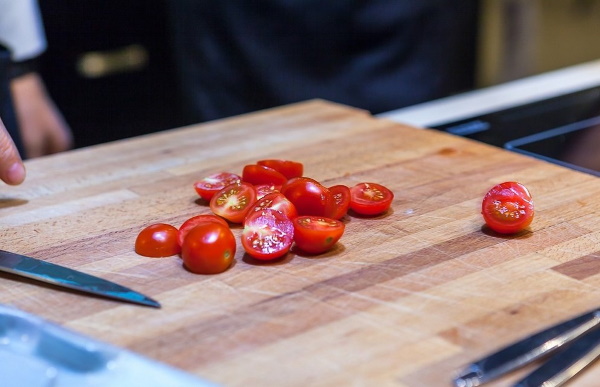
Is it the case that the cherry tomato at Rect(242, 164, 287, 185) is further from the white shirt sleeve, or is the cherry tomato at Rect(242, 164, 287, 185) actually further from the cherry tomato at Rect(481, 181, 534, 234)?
the white shirt sleeve

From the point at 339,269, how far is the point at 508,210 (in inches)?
9.7

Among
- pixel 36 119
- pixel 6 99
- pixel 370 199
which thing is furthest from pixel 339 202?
pixel 36 119

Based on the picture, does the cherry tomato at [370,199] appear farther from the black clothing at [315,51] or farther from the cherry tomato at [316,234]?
the black clothing at [315,51]

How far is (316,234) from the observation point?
109 centimetres

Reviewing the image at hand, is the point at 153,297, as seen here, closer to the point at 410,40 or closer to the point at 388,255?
the point at 388,255

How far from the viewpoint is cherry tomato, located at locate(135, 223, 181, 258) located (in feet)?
3.68

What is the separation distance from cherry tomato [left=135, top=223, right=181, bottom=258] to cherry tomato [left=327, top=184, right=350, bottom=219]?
225 mm

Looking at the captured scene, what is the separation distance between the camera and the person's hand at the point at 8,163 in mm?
1366

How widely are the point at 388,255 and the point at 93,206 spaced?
1.64 feet

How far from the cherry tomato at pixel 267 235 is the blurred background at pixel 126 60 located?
2.08m

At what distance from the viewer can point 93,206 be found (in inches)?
52.2

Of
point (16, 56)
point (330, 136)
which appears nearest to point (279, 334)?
point (330, 136)

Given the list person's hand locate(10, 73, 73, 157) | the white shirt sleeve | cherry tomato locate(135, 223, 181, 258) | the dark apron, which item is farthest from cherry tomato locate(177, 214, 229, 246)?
the white shirt sleeve

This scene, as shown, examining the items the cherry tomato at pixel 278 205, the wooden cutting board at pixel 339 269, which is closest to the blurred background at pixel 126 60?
the wooden cutting board at pixel 339 269
